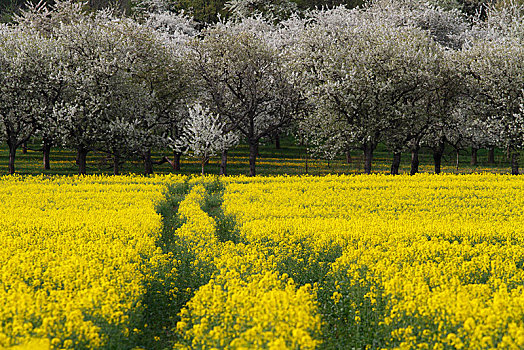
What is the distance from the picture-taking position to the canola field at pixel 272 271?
732 centimetres

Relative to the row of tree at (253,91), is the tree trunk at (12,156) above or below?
below

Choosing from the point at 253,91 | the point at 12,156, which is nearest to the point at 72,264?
the point at 12,156

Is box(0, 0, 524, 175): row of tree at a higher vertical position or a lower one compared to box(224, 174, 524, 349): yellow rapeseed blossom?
higher

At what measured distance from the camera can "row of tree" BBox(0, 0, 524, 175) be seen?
42.9 metres

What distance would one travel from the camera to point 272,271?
38.5 ft

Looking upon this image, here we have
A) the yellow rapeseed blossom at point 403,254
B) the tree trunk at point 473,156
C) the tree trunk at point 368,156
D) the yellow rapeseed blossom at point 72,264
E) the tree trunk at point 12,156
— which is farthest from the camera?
the tree trunk at point 473,156

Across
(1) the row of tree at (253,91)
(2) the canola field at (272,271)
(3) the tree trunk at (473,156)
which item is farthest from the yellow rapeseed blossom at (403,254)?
(3) the tree trunk at (473,156)

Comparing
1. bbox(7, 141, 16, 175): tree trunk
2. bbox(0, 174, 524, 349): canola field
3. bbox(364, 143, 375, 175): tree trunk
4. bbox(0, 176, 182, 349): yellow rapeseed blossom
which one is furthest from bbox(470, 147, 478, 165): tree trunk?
bbox(7, 141, 16, 175): tree trunk

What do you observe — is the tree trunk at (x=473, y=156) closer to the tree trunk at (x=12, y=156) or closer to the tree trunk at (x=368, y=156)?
the tree trunk at (x=368, y=156)

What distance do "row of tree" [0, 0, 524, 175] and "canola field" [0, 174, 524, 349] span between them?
57.4ft

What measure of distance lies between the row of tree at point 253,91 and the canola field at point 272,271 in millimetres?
17491

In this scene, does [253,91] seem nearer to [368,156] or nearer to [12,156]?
[368,156]

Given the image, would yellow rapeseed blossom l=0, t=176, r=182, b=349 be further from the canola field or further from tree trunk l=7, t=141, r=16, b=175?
tree trunk l=7, t=141, r=16, b=175

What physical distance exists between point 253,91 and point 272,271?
36.8m
